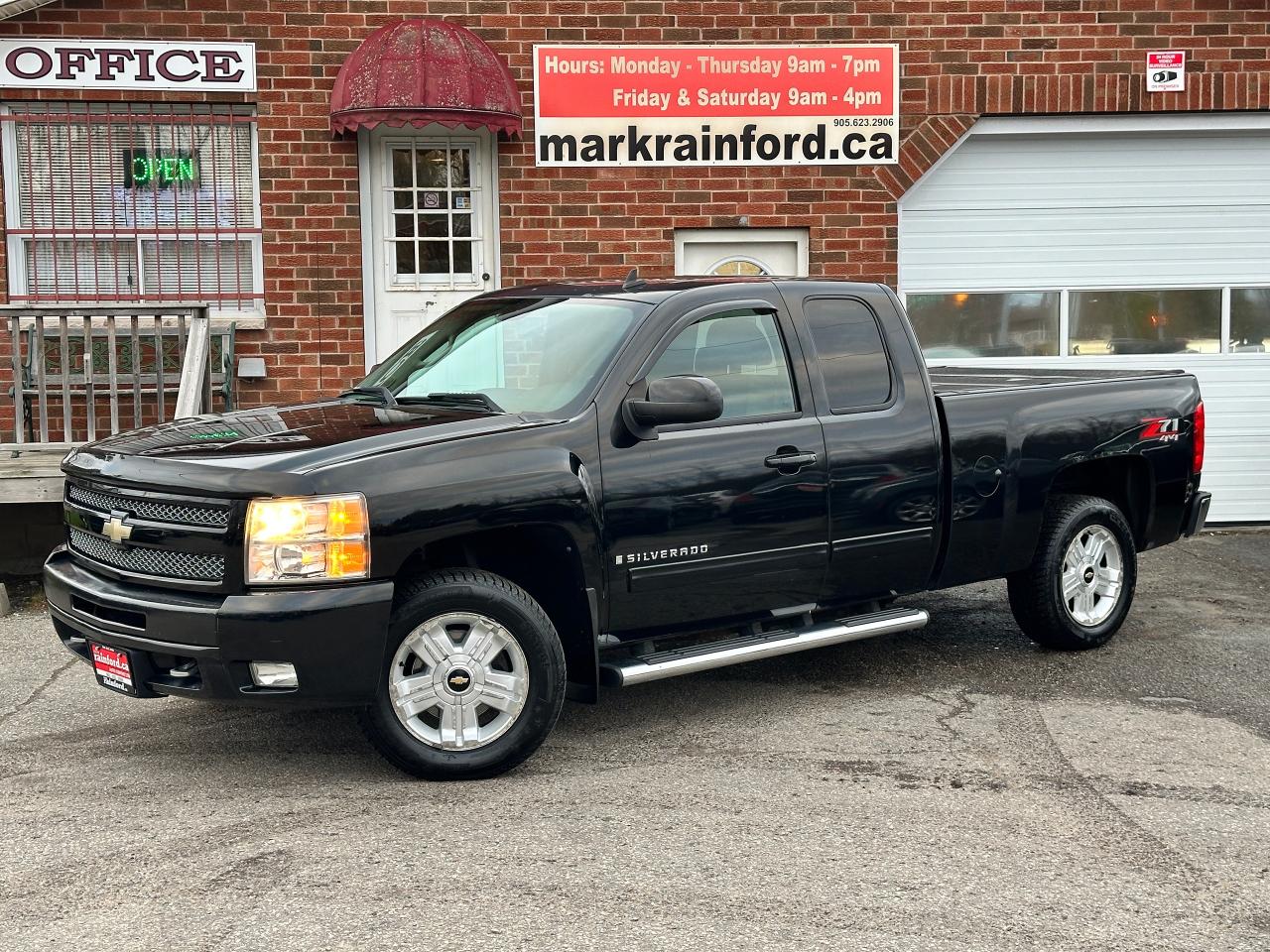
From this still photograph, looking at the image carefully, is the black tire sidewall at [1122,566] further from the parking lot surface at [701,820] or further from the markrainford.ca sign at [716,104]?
the markrainford.ca sign at [716,104]

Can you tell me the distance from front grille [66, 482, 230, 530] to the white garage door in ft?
24.1

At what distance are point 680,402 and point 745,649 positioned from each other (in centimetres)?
105

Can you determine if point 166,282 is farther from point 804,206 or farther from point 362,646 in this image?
point 362,646

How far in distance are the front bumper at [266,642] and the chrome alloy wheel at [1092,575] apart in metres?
3.66

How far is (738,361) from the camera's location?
6.26 meters

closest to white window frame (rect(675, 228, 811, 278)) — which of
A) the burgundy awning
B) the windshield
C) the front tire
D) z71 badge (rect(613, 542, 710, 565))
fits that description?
the burgundy awning

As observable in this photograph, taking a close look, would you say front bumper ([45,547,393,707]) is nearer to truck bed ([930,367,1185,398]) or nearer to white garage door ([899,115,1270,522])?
truck bed ([930,367,1185,398])

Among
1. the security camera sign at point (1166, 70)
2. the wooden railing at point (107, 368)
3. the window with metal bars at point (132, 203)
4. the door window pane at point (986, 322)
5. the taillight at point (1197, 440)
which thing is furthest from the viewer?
the door window pane at point (986, 322)

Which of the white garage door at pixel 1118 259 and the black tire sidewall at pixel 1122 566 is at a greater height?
the white garage door at pixel 1118 259

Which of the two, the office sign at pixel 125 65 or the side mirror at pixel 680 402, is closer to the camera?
the side mirror at pixel 680 402

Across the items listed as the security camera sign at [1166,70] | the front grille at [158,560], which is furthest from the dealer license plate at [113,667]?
the security camera sign at [1166,70]

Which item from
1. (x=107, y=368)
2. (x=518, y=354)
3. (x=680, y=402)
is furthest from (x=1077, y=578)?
(x=107, y=368)

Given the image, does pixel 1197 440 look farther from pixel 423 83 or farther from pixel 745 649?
pixel 423 83

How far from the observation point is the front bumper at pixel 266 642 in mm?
4953
